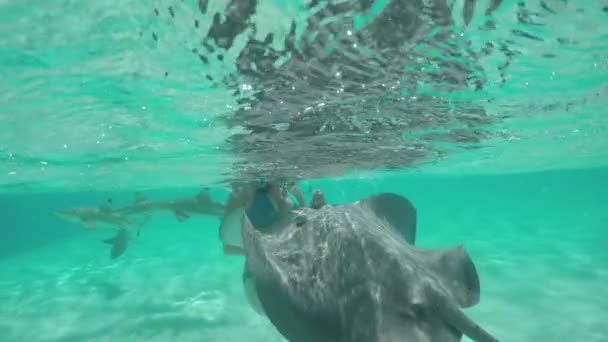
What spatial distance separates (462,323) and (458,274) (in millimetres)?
859

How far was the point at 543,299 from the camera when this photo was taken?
13.9 metres

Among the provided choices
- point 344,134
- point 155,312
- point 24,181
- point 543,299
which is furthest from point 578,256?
point 24,181

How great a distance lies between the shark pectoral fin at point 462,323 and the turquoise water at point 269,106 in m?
4.62

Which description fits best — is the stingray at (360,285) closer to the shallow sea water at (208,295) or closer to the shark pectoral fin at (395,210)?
the shark pectoral fin at (395,210)

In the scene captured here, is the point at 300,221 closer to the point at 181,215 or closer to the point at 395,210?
the point at 395,210

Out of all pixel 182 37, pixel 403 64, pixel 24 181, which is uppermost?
pixel 182 37

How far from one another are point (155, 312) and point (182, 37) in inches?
446

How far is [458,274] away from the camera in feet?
15.2

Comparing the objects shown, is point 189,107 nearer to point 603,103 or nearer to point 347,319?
point 347,319

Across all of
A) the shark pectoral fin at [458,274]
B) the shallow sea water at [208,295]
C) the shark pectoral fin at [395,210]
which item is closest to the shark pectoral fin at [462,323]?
the shark pectoral fin at [458,274]

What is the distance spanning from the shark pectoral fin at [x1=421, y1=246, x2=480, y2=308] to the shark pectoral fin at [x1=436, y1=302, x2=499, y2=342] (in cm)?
32

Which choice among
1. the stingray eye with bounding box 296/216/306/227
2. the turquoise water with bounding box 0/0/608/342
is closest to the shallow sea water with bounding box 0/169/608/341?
the turquoise water with bounding box 0/0/608/342

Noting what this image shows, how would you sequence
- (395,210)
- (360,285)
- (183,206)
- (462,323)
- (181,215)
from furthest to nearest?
(181,215), (183,206), (395,210), (360,285), (462,323)

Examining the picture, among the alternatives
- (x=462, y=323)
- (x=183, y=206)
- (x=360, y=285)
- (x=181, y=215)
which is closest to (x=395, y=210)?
(x=360, y=285)
